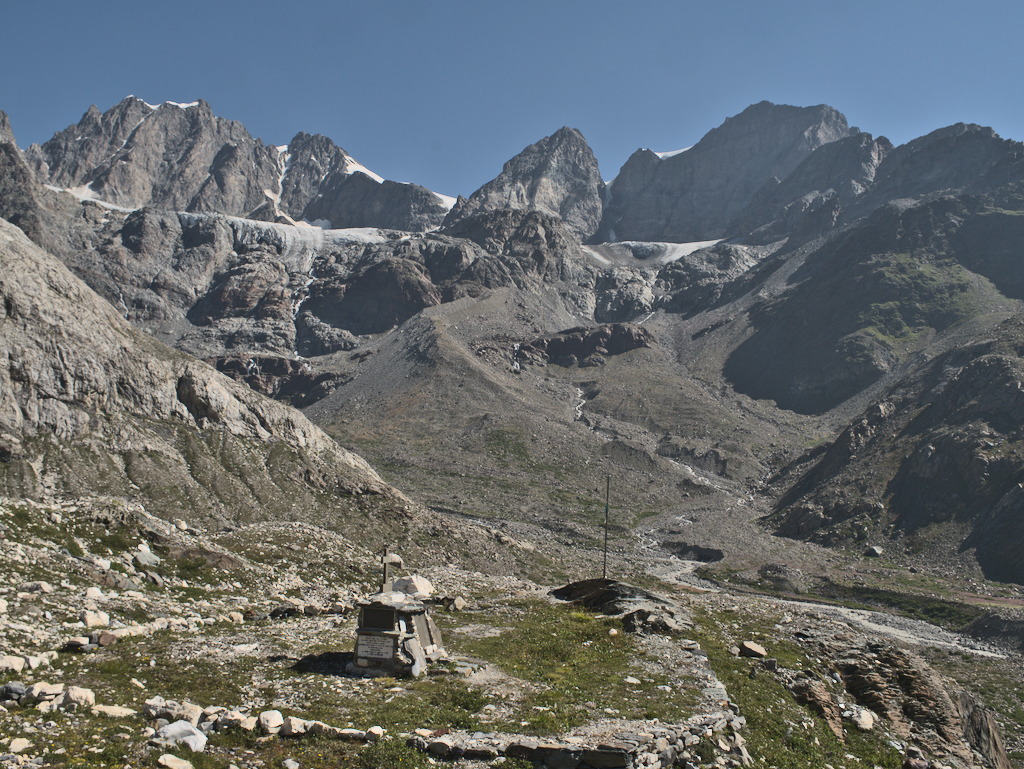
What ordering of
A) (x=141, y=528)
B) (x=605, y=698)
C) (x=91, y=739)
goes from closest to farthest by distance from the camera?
1. (x=91, y=739)
2. (x=605, y=698)
3. (x=141, y=528)

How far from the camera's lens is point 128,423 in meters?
83.5

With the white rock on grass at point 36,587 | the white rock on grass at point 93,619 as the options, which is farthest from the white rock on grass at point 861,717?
the white rock on grass at point 36,587

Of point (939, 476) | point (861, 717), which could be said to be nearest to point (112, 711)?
point (861, 717)

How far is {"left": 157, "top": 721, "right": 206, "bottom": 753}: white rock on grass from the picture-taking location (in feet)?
53.0

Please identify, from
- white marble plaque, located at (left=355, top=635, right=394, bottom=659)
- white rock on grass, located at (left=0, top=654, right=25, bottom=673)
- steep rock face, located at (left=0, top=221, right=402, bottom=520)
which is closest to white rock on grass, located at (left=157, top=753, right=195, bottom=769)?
white rock on grass, located at (left=0, top=654, right=25, bottom=673)

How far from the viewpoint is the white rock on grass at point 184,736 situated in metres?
16.2

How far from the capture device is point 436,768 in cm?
1700

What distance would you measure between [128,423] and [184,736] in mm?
75847

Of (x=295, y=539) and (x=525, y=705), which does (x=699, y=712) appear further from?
(x=295, y=539)

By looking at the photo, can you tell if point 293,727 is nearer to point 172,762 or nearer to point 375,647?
point 172,762

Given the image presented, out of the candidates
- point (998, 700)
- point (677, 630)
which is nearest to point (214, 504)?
point (677, 630)

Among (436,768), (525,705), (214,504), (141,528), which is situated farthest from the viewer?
(214,504)

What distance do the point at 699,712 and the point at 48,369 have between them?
78.8 m

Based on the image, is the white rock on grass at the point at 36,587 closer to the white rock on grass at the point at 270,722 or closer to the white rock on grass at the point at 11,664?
the white rock on grass at the point at 11,664
